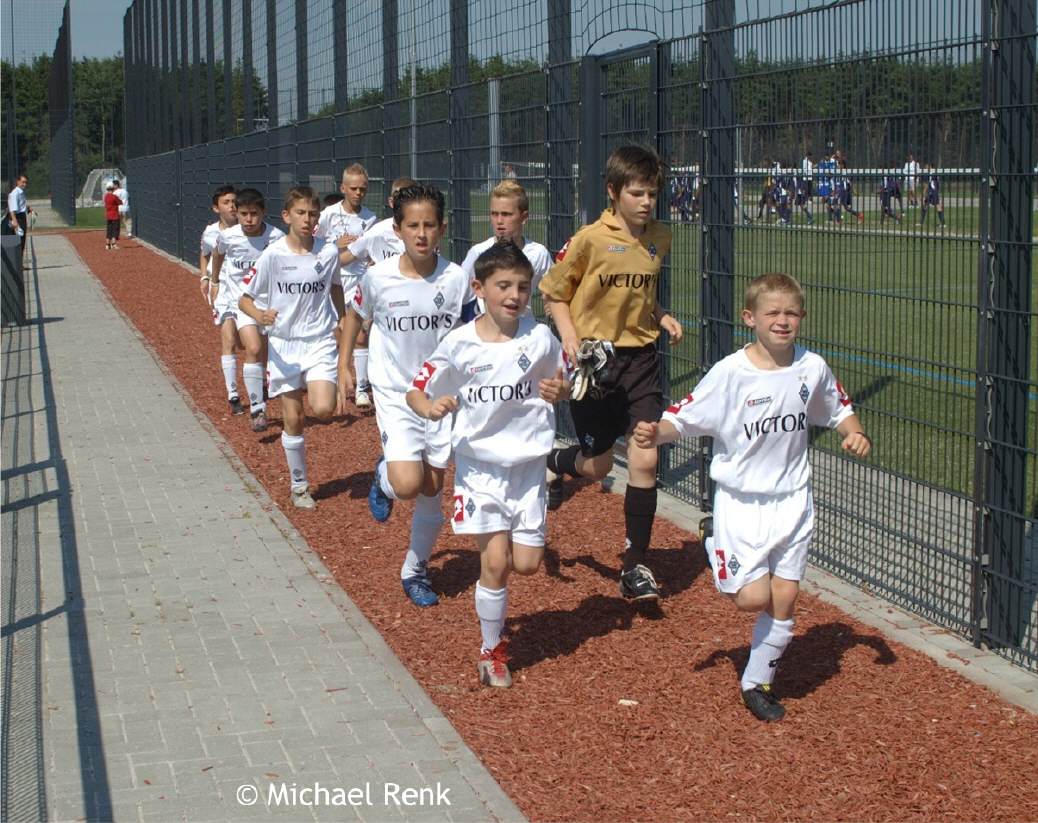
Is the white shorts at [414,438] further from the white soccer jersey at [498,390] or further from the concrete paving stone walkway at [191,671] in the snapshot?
the white soccer jersey at [498,390]

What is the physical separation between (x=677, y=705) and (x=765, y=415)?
1235 mm

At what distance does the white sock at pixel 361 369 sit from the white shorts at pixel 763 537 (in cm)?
814

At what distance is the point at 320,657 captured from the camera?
6477 mm

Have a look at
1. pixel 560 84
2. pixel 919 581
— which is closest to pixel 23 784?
pixel 919 581

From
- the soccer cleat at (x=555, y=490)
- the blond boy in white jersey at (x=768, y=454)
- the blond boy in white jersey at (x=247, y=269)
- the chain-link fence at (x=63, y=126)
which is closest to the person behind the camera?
the blond boy in white jersey at (x=768, y=454)

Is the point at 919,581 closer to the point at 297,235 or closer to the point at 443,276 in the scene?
the point at 443,276

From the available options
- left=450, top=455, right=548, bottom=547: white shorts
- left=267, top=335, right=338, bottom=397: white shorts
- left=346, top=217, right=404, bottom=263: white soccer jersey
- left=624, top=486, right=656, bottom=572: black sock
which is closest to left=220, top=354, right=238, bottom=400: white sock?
left=346, top=217, right=404, bottom=263: white soccer jersey

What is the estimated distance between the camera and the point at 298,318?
32.1 feet

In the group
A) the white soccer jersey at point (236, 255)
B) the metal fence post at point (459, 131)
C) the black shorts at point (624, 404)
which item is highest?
the metal fence post at point (459, 131)

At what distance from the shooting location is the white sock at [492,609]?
6051 millimetres

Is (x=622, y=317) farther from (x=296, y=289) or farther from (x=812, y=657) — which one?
(x=296, y=289)

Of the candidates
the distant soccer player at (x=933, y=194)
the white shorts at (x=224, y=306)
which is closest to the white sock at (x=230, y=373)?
the white shorts at (x=224, y=306)

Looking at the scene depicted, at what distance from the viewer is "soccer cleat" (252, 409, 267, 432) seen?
12383 mm

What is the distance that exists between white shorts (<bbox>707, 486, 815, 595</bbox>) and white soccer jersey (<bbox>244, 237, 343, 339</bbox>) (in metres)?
4.78
